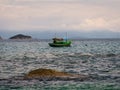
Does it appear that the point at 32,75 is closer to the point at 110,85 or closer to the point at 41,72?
the point at 41,72

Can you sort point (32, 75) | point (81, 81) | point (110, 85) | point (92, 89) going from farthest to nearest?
point (32, 75), point (81, 81), point (110, 85), point (92, 89)

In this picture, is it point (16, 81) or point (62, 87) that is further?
point (16, 81)

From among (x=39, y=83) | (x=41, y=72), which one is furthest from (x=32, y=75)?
(x=39, y=83)

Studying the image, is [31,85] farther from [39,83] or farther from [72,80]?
[72,80]

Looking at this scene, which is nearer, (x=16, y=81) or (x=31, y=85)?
(x=31, y=85)

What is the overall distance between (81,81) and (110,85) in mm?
3358

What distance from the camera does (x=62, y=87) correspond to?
32.4m

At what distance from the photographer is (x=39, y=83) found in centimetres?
3450

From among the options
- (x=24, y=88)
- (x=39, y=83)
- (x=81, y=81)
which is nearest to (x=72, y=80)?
(x=81, y=81)

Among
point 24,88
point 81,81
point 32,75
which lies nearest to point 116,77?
point 81,81

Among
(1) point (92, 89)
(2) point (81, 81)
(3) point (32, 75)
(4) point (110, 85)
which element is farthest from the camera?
(3) point (32, 75)

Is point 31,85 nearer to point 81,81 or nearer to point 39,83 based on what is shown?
point 39,83

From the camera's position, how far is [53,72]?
39.3m

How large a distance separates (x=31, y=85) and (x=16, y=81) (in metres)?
3.32
